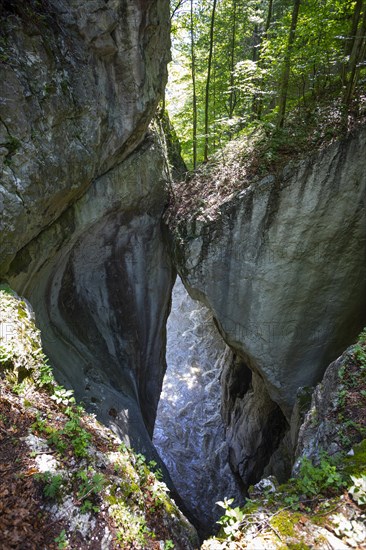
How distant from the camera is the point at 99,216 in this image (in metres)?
8.48

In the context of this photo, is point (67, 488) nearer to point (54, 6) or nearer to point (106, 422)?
point (106, 422)

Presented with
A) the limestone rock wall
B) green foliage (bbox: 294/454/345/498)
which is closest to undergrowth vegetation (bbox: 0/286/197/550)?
green foliage (bbox: 294/454/345/498)

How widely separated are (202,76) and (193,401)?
543 inches

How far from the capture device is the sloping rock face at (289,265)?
26.3ft

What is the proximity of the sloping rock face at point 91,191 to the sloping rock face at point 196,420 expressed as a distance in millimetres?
2618

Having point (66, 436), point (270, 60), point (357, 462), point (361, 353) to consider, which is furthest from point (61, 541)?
point (270, 60)

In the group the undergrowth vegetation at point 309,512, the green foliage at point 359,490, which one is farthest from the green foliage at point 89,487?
the green foliage at point 359,490

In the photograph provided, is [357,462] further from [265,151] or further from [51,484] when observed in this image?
[265,151]

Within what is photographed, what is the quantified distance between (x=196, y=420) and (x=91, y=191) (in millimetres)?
10523

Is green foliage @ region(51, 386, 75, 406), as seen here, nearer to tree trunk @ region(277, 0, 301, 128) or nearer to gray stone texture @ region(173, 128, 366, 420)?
gray stone texture @ region(173, 128, 366, 420)

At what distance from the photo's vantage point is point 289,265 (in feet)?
27.9

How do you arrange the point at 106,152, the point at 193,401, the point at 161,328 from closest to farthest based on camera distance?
the point at 106,152 < the point at 161,328 < the point at 193,401

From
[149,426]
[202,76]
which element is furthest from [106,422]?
[202,76]

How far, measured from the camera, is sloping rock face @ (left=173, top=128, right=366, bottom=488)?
316 inches
